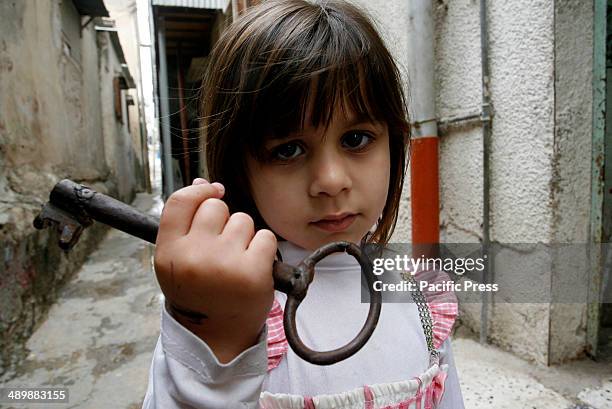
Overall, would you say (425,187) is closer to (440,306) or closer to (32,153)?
(440,306)

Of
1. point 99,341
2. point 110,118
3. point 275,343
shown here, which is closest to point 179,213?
point 275,343

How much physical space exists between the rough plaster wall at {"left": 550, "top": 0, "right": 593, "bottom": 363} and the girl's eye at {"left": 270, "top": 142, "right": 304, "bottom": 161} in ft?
3.85

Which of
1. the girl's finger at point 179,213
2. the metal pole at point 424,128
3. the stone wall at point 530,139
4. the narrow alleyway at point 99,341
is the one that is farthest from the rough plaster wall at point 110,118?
the girl's finger at point 179,213

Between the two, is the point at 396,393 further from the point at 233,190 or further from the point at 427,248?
the point at 427,248

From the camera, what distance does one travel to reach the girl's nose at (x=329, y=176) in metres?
0.70

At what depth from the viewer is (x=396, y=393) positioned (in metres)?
0.79

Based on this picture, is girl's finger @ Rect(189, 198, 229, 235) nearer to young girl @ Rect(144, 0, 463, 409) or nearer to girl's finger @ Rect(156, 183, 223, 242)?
girl's finger @ Rect(156, 183, 223, 242)

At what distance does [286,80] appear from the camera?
2.45 ft

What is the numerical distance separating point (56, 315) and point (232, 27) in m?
2.57

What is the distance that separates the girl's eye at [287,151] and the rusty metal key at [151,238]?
25cm

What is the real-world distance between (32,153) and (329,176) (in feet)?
9.66

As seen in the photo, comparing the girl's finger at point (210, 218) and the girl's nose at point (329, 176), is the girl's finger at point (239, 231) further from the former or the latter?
the girl's nose at point (329, 176)

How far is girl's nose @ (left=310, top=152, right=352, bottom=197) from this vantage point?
700 millimetres

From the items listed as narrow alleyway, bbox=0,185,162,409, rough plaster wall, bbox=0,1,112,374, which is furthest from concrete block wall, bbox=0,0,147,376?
narrow alleyway, bbox=0,185,162,409
